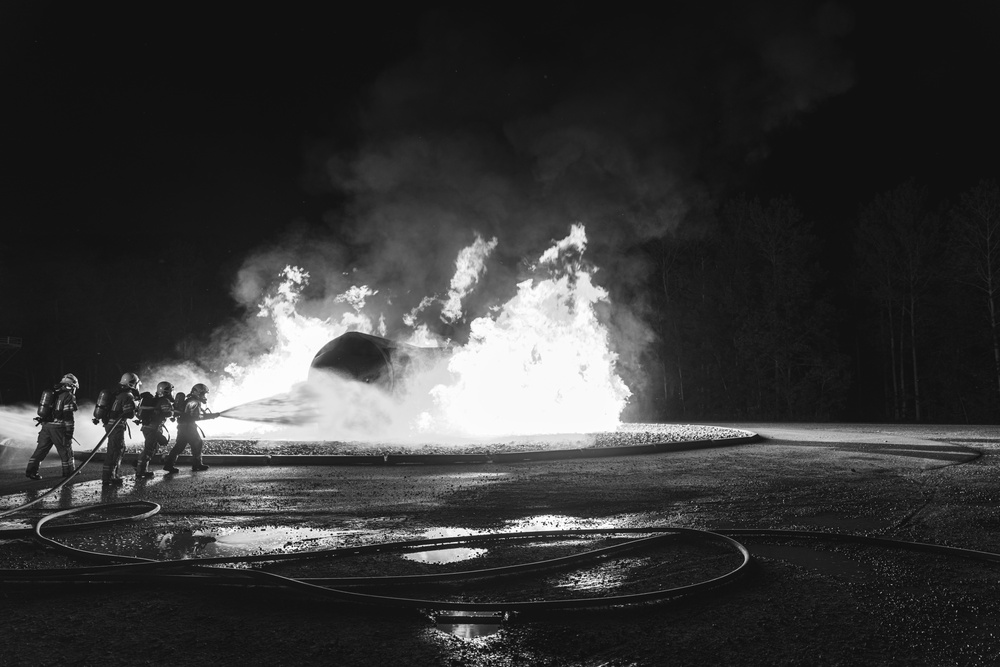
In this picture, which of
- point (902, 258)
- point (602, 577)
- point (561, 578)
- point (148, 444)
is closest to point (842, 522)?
point (602, 577)

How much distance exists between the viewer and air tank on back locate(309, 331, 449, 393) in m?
18.6

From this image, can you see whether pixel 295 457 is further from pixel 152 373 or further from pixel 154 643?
pixel 152 373

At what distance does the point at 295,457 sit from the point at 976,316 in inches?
1267

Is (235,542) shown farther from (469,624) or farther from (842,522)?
(842,522)

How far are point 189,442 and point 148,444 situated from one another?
0.69 m

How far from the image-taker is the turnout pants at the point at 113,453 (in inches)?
418

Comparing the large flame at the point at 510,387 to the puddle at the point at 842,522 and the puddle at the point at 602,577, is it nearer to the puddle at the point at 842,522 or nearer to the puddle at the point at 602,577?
the puddle at the point at 842,522

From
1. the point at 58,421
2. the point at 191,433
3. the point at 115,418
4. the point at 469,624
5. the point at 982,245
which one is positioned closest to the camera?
the point at 469,624

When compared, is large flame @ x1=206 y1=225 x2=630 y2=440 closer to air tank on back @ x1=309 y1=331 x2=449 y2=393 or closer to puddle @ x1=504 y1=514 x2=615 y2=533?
air tank on back @ x1=309 y1=331 x2=449 y2=393

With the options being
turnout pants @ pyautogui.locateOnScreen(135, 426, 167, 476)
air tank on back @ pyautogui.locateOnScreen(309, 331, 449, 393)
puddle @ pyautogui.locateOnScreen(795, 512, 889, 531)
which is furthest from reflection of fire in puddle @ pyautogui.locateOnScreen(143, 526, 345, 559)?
air tank on back @ pyautogui.locateOnScreen(309, 331, 449, 393)

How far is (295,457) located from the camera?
12.8 metres

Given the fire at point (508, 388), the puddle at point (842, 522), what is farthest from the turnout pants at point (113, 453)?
the puddle at point (842, 522)

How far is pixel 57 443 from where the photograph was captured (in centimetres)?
1148

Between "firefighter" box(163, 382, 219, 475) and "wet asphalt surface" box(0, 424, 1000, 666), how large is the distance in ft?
6.30
